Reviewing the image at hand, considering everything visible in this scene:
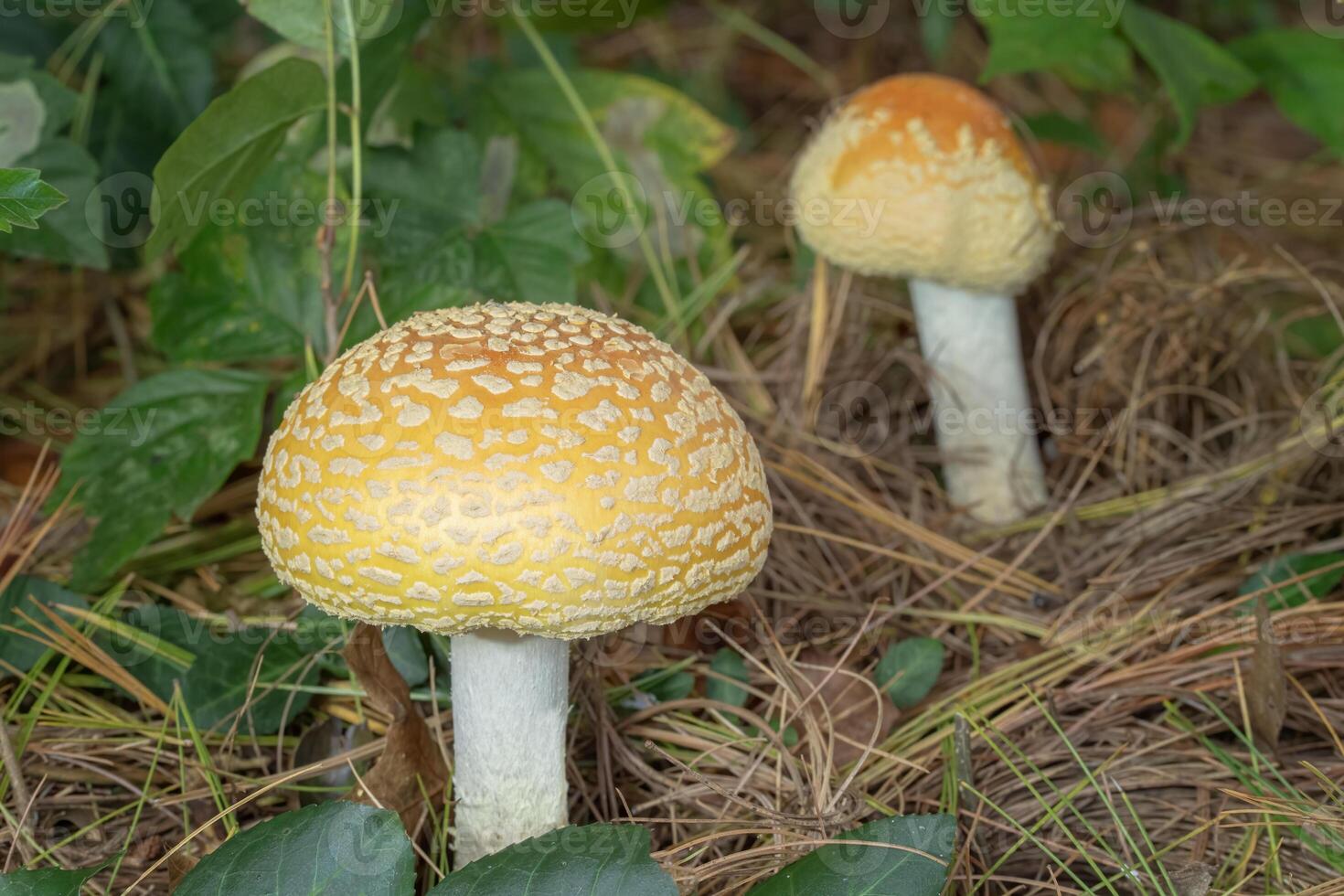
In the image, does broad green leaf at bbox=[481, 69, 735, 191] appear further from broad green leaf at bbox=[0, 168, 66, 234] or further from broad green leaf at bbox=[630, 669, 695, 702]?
broad green leaf at bbox=[0, 168, 66, 234]

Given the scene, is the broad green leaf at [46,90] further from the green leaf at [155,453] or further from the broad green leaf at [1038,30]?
the broad green leaf at [1038,30]

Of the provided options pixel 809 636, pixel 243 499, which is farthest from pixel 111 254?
pixel 809 636

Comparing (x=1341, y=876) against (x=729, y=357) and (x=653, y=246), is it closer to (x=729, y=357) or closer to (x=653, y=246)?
(x=729, y=357)

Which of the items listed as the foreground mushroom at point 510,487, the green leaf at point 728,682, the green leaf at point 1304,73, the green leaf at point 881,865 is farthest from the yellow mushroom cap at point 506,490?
the green leaf at point 1304,73

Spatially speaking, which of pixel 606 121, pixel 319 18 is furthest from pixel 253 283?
pixel 606 121

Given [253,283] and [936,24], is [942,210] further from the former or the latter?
[253,283]

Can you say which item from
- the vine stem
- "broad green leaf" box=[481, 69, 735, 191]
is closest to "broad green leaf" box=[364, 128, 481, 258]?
the vine stem
